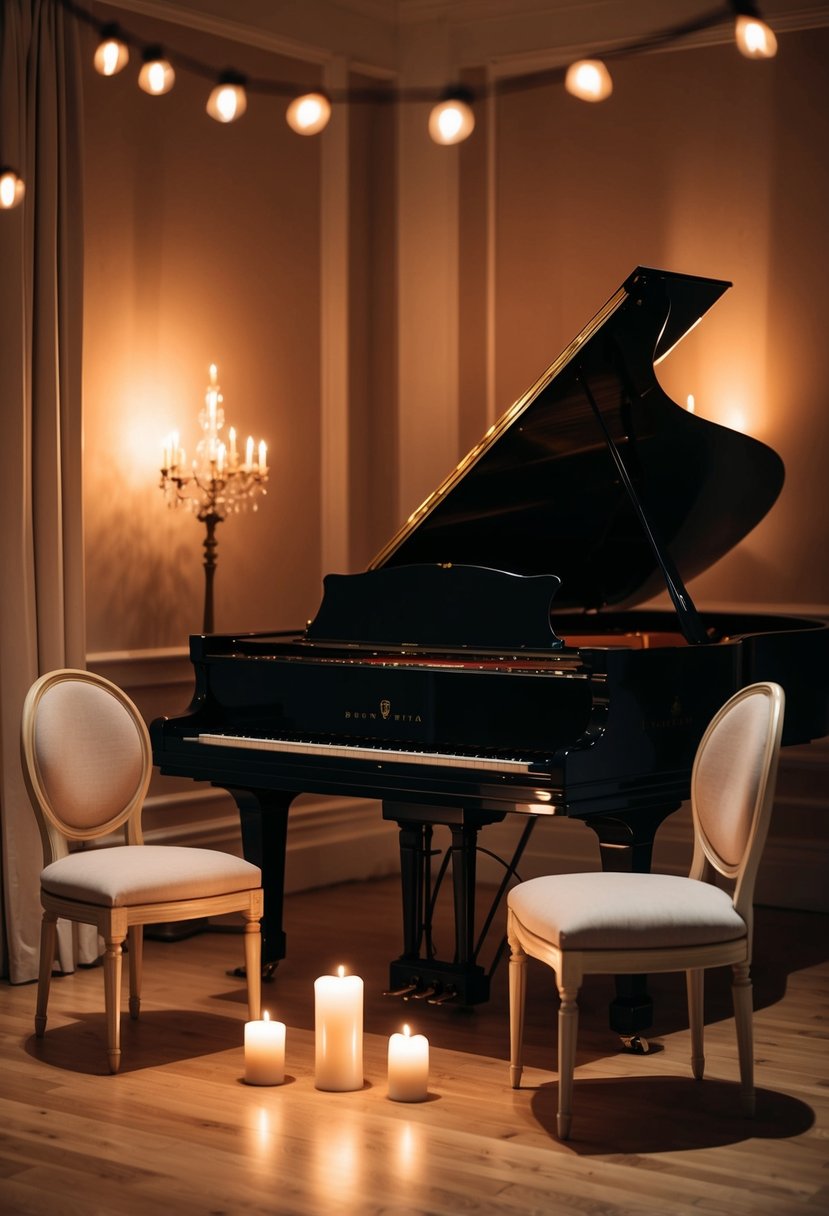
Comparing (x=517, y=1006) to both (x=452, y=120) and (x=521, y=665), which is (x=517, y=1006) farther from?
(x=452, y=120)

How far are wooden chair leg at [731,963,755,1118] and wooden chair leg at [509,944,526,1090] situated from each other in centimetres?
49

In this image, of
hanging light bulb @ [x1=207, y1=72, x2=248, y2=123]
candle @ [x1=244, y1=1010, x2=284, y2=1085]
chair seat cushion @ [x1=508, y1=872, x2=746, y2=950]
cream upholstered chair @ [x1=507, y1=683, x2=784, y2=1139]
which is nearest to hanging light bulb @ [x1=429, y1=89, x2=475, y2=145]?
hanging light bulb @ [x1=207, y1=72, x2=248, y2=123]

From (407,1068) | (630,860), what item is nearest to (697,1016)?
(630,860)

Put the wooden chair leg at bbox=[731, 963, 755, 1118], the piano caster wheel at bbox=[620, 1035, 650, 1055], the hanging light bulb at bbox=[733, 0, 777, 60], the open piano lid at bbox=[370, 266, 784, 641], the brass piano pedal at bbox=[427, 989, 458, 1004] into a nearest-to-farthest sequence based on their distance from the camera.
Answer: the hanging light bulb at bbox=[733, 0, 777, 60]
the wooden chair leg at bbox=[731, 963, 755, 1118]
the piano caster wheel at bbox=[620, 1035, 650, 1055]
the open piano lid at bbox=[370, 266, 784, 641]
the brass piano pedal at bbox=[427, 989, 458, 1004]

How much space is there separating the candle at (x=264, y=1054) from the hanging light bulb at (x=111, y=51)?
2.23 meters

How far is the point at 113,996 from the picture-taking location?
13.4 ft

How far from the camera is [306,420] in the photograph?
6.62m

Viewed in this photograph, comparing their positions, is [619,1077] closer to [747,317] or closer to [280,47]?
[747,317]

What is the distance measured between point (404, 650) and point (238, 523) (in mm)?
1840

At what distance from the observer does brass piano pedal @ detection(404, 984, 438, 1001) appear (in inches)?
182

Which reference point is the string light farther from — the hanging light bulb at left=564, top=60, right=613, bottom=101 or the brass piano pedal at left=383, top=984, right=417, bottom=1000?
the brass piano pedal at left=383, top=984, right=417, bottom=1000

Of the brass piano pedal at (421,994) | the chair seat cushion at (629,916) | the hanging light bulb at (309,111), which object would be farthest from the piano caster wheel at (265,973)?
the hanging light bulb at (309,111)

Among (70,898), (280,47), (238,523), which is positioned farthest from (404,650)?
(280,47)

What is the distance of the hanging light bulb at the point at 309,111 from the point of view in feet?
11.6
